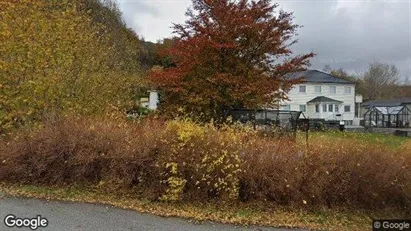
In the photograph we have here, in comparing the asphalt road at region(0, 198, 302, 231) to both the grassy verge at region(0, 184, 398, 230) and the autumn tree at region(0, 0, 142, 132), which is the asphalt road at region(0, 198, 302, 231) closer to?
the grassy verge at region(0, 184, 398, 230)

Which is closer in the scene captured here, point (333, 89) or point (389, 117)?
point (389, 117)

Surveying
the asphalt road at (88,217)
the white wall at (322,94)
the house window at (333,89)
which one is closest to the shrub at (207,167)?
the asphalt road at (88,217)

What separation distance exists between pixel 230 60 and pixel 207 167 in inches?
381

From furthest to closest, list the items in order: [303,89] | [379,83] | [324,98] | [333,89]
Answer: [379,83] < [333,89] < [303,89] < [324,98]

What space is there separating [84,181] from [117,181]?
0.75 meters

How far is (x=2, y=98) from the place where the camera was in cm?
843

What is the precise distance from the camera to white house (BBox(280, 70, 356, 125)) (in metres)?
47.6

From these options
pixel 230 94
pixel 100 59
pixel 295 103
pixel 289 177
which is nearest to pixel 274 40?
pixel 230 94

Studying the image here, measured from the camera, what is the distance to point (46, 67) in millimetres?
9211

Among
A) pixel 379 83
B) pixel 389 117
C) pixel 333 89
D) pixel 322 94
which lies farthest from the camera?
pixel 379 83

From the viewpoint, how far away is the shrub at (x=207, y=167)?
6113mm

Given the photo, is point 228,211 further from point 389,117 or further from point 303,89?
point 389,117

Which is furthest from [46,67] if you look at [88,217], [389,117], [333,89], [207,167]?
[389,117]

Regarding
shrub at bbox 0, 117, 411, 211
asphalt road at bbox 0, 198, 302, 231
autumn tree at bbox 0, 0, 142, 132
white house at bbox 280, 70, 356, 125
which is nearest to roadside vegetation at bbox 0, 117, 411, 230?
shrub at bbox 0, 117, 411, 211
